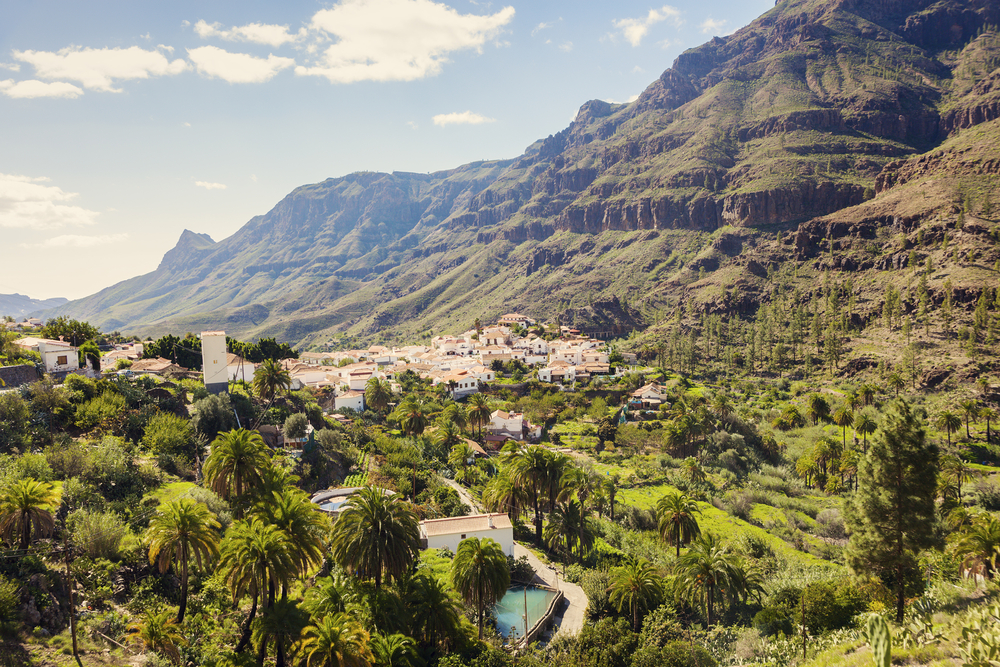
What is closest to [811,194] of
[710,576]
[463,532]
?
[710,576]

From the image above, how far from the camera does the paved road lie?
26.4m

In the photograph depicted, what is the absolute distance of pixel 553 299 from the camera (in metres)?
161

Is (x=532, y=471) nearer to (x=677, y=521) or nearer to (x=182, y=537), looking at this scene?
(x=677, y=521)

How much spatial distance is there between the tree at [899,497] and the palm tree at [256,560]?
23.4 m

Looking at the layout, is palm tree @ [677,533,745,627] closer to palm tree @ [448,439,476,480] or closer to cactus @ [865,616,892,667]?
cactus @ [865,616,892,667]

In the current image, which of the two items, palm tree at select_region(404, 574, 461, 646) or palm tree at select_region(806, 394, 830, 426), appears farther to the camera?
palm tree at select_region(806, 394, 830, 426)

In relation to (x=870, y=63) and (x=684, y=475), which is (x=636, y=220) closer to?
(x=870, y=63)

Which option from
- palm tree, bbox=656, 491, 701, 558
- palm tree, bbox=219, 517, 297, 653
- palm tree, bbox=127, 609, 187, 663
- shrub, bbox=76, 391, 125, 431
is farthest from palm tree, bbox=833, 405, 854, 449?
shrub, bbox=76, 391, 125, 431

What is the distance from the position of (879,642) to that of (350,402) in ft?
201

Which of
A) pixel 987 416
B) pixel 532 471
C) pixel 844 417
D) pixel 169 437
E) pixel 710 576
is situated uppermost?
pixel 169 437

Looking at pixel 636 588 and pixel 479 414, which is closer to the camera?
pixel 636 588

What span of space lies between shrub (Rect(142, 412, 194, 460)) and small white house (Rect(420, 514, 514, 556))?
1832 centimetres

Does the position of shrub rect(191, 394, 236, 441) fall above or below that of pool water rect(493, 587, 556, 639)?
above

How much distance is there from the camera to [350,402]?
65312 mm
